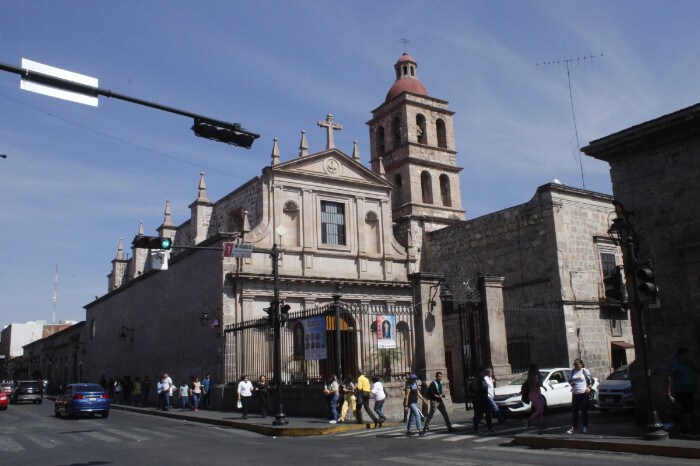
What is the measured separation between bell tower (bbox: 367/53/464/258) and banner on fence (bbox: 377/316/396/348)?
20186 millimetres

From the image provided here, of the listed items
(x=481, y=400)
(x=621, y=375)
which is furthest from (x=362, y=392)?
(x=621, y=375)

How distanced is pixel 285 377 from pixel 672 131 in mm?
16156

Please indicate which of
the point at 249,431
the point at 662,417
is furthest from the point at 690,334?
the point at 249,431

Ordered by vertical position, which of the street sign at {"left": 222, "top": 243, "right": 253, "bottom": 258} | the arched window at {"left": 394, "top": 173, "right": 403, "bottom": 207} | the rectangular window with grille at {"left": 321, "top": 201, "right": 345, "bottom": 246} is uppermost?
the arched window at {"left": 394, "top": 173, "right": 403, "bottom": 207}

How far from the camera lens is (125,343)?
134 feet

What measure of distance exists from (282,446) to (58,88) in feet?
29.5

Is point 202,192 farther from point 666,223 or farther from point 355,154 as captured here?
point 666,223

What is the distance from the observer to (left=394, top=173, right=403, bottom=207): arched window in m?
41.4

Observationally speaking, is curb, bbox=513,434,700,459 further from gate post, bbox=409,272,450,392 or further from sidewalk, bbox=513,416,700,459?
gate post, bbox=409,272,450,392

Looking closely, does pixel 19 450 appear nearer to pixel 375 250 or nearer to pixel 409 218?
pixel 375 250

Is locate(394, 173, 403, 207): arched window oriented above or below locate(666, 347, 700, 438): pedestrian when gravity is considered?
above

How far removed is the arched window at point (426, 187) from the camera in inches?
1625

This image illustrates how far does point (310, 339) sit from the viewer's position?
20.2 meters

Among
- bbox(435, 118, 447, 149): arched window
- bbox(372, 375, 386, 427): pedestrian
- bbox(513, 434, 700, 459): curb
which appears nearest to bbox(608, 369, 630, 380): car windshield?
bbox(372, 375, 386, 427): pedestrian
